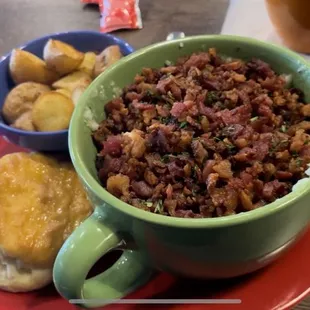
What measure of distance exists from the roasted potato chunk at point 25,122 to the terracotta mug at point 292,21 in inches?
16.6

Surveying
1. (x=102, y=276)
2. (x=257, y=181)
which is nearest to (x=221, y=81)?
(x=257, y=181)

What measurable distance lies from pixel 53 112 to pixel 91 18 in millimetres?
484

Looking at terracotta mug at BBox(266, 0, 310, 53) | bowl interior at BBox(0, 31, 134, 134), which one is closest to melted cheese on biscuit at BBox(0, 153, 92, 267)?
bowl interior at BBox(0, 31, 134, 134)

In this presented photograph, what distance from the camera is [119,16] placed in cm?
108

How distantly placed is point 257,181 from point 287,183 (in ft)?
0.10

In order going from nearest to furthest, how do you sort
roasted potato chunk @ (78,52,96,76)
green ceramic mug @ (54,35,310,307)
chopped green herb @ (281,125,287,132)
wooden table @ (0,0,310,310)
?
green ceramic mug @ (54,35,310,307) → chopped green herb @ (281,125,287,132) → roasted potato chunk @ (78,52,96,76) → wooden table @ (0,0,310,310)

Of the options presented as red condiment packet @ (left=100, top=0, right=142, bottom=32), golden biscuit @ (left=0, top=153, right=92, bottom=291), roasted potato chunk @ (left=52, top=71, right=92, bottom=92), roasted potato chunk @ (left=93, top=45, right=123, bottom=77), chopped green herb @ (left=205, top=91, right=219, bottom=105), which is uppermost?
chopped green herb @ (left=205, top=91, right=219, bottom=105)

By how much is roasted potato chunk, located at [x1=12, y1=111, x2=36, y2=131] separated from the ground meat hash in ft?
0.49

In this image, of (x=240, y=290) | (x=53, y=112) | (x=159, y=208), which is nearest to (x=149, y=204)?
(x=159, y=208)

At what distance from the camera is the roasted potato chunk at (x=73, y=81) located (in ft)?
2.54

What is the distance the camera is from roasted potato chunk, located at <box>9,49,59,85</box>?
791 millimetres

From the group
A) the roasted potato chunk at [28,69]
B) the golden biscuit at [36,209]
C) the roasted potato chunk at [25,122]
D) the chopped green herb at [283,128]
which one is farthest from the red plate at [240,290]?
the roasted potato chunk at [28,69]

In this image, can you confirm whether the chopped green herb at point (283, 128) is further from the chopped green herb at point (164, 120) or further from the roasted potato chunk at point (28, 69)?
the roasted potato chunk at point (28, 69)

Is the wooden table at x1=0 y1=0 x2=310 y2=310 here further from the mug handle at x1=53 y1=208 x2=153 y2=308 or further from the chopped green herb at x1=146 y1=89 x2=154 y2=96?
the mug handle at x1=53 y1=208 x2=153 y2=308
